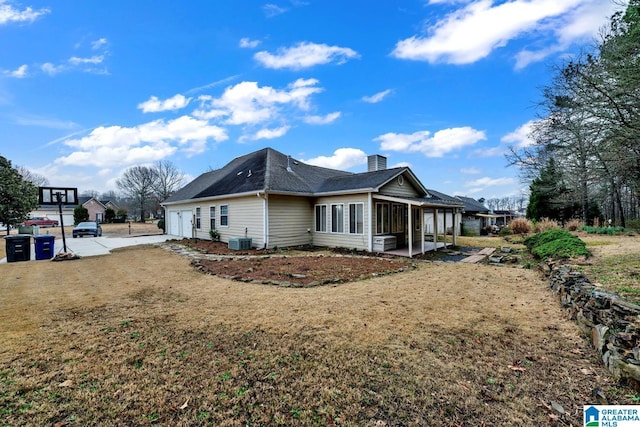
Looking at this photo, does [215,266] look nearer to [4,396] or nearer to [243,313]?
[243,313]

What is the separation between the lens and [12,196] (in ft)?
75.9

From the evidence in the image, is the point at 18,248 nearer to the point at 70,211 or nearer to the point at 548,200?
the point at 548,200

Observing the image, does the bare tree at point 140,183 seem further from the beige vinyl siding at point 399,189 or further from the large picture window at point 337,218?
the beige vinyl siding at point 399,189

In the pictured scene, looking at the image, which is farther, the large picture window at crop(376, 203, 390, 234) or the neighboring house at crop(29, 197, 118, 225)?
the neighboring house at crop(29, 197, 118, 225)

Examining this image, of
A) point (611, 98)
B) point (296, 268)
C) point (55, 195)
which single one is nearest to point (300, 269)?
point (296, 268)

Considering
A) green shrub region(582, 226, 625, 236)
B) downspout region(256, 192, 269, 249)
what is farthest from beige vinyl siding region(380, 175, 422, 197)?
green shrub region(582, 226, 625, 236)

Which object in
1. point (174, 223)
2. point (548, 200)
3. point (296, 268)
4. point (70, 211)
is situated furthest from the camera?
point (70, 211)

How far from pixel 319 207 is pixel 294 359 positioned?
10835 mm

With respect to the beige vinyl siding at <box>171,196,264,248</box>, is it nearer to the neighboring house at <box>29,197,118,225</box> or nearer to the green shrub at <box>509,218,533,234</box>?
the green shrub at <box>509,218,533,234</box>

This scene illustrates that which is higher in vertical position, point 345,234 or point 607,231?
point 345,234

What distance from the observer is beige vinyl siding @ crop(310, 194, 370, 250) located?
475 inches

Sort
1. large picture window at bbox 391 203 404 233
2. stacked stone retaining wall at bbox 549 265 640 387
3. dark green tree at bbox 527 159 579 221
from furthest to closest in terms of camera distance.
Answer: dark green tree at bbox 527 159 579 221
large picture window at bbox 391 203 404 233
stacked stone retaining wall at bbox 549 265 640 387

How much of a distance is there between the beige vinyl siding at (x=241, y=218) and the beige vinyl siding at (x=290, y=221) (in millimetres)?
497

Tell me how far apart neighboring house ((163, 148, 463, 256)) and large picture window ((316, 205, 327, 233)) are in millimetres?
48
